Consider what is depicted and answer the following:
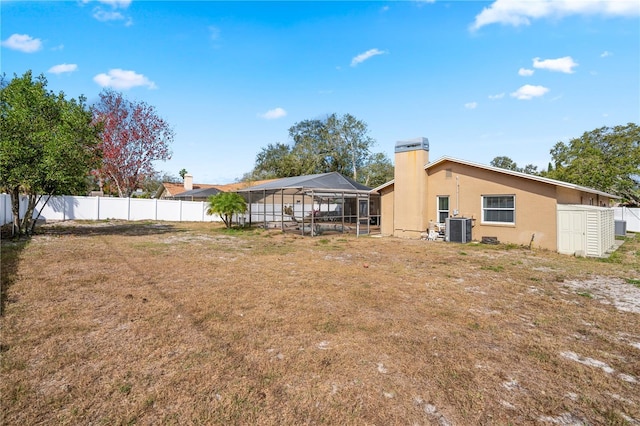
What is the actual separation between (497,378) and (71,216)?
25.2 m

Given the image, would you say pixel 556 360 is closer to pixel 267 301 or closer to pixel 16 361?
pixel 267 301

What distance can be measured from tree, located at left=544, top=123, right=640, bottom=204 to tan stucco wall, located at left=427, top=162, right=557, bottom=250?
1783 cm

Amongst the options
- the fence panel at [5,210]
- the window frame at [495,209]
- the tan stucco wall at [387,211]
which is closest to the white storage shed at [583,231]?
the window frame at [495,209]

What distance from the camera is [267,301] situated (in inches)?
189

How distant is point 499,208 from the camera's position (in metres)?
11.8

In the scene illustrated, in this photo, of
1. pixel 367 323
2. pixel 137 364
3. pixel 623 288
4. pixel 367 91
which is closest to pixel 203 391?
pixel 137 364

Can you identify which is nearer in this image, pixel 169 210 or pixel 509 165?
pixel 169 210

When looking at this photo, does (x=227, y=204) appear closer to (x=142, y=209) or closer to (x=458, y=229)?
(x=142, y=209)

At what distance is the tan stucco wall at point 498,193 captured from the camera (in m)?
10.5

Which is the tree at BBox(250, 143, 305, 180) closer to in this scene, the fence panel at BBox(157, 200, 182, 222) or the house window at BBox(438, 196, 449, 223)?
the fence panel at BBox(157, 200, 182, 222)

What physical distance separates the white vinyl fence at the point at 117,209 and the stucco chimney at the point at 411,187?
14.9 metres

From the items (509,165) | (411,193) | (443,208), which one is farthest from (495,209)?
(509,165)

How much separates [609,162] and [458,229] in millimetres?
20982

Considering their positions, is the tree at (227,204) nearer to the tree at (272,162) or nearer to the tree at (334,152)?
the tree at (334,152)
